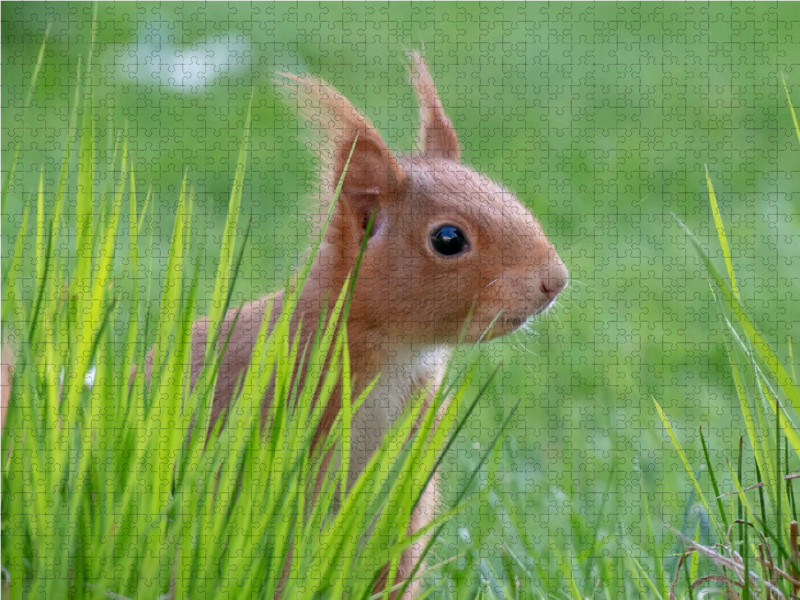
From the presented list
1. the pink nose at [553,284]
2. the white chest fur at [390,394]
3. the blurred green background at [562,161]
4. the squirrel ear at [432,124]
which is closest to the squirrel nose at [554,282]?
the pink nose at [553,284]

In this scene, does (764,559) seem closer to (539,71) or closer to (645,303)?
(645,303)

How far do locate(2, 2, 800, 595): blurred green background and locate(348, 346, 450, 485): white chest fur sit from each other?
0.45 m

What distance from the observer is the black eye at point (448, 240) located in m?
2.23

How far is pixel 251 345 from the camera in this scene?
2.23 m

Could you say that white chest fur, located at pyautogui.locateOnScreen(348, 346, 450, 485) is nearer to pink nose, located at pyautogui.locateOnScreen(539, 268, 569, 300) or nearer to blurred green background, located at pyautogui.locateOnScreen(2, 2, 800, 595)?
pink nose, located at pyautogui.locateOnScreen(539, 268, 569, 300)

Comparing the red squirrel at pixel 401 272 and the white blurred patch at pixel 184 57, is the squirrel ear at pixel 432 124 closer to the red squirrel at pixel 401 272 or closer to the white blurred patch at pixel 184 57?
the red squirrel at pixel 401 272

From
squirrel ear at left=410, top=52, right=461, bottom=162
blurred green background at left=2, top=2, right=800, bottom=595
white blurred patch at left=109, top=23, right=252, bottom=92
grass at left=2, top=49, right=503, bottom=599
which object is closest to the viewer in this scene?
grass at left=2, top=49, right=503, bottom=599

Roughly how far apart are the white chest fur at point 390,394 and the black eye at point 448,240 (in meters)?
0.25

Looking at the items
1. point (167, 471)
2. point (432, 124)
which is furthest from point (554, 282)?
point (167, 471)

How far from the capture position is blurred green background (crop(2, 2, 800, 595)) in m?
3.15

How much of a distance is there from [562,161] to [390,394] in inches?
105

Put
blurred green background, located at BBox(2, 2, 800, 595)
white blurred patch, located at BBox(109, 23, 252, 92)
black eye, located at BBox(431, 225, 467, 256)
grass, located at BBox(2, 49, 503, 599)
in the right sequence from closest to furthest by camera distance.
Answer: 1. grass, located at BBox(2, 49, 503, 599)
2. black eye, located at BBox(431, 225, 467, 256)
3. blurred green background, located at BBox(2, 2, 800, 595)
4. white blurred patch, located at BBox(109, 23, 252, 92)

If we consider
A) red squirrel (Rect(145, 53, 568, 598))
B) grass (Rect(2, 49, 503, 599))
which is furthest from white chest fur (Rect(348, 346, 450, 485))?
grass (Rect(2, 49, 503, 599))

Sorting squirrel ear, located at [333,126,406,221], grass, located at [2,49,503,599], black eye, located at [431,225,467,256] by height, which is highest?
squirrel ear, located at [333,126,406,221]
